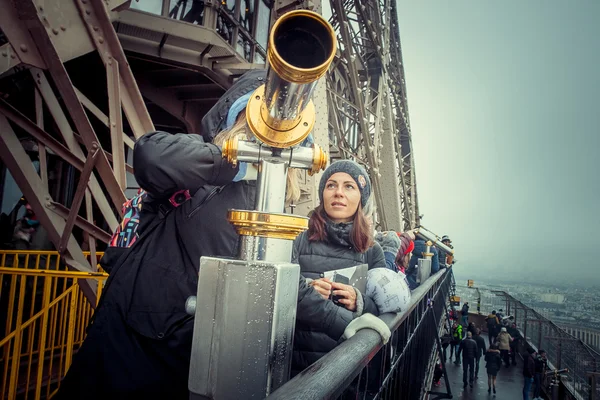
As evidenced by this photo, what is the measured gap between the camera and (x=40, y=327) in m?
3.62

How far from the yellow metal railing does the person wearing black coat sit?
2.37 m

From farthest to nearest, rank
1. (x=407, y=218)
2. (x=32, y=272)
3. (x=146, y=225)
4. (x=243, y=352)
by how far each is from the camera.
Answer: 1. (x=407, y=218)
2. (x=32, y=272)
3. (x=146, y=225)
4. (x=243, y=352)

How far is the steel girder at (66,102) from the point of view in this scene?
8.09 feet

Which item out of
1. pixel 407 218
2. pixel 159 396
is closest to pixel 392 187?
pixel 407 218

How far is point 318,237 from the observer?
2402 mm

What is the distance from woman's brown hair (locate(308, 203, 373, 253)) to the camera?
2307 millimetres

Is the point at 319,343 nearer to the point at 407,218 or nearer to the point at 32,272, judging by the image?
the point at 32,272

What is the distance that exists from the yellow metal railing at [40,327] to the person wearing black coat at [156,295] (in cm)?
237

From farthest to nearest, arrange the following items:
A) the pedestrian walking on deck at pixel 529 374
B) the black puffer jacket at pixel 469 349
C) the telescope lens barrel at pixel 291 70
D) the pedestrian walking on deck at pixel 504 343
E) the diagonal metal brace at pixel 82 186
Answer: the pedestrian walking on deck at pixel 504 343 → the black puffer jacket at pixel 469 349 → the pedestrian walking on deck at pixel 529 374 → the diagonal metal brace at pixel 82 186 → the telescope lens barrel at pixel 291 70

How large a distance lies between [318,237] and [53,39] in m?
2.31

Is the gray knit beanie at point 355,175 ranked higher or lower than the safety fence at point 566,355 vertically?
higher

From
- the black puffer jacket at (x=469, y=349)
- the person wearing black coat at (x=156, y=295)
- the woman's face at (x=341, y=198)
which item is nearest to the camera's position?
the person wearing black coat at (x=156, y=295)

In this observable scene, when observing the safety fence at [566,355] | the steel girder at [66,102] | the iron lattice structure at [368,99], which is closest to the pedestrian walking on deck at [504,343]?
the safety fence at [566,355]

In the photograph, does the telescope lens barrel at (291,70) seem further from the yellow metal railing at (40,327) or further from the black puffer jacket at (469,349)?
the black puffer jacket at (469,349)
